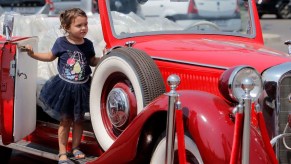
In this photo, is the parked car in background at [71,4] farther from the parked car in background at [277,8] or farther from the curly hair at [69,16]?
the parked car in background at [277,8]

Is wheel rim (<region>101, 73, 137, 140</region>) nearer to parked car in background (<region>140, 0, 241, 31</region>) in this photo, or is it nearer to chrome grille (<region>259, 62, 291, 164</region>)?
parked car in background (<region>140, 0, 241, 31</region>)

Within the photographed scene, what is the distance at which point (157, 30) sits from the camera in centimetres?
464

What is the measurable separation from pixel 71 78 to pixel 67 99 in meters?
0.15

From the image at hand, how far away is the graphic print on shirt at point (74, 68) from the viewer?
14.4 ft

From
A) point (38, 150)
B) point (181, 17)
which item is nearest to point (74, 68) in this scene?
point (38, 150)

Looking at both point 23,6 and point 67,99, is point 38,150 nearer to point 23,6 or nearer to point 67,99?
point 67,99

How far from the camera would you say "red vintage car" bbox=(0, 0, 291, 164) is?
3096 millimetres

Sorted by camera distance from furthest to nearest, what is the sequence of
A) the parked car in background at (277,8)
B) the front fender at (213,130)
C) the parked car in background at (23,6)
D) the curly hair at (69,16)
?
the parked car in background at (277,8), the parked car in background at (23,6), the curly hair at (69,16), the front fender at (213,130)

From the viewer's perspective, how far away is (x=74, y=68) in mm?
4391

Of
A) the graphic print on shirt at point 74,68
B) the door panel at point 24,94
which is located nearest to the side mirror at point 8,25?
the door panel at point 24,94

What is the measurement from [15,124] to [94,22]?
1993mm

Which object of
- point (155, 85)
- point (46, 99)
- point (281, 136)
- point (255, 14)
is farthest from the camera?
point (255, 14)

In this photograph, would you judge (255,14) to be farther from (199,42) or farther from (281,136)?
(281,136)

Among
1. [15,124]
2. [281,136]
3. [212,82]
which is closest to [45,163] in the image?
[15,124]
